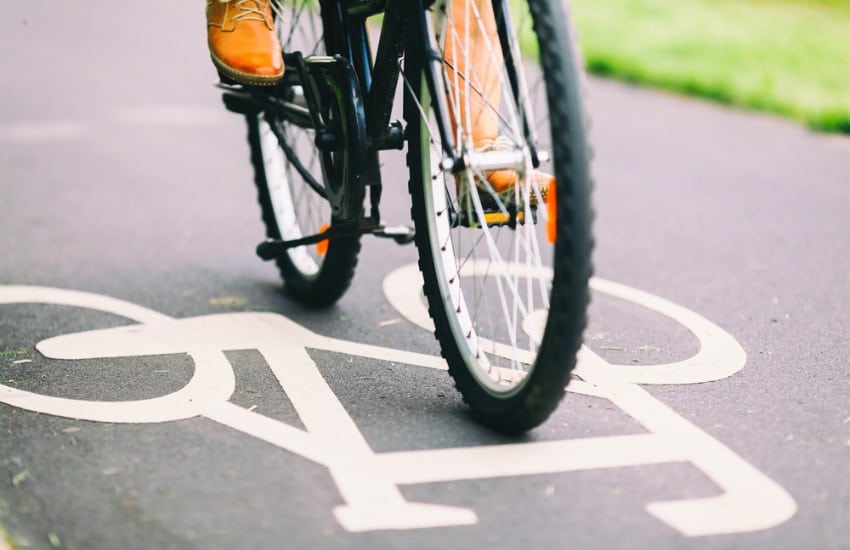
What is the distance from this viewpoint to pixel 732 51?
8773 millimetres

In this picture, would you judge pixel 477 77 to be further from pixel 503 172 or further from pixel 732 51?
pixel 732 51

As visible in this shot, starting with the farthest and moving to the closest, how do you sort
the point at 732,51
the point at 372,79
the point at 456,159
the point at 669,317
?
the point at 732,51, the point at 669,317, the point at 372,79, the point at 456,159

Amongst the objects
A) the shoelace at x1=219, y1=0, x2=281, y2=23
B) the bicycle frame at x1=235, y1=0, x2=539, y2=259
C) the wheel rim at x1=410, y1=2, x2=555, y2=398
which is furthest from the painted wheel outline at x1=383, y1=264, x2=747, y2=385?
the shoelace at x1=219, y1=0, x2=281, y2=23

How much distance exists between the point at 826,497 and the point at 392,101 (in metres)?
1.44

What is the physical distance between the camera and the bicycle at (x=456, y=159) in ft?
7.64

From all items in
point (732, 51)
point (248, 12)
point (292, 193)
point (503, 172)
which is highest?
point (248, 12)

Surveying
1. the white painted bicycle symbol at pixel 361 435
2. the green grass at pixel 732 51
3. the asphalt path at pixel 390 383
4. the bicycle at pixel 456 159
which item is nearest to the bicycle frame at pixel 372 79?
the bicycle at pixel 456 159

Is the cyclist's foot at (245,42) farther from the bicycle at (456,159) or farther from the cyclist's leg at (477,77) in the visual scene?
the cyclist's leg at (477,77)

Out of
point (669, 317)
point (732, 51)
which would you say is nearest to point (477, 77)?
point (669, 317)

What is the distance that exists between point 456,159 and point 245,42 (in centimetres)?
91

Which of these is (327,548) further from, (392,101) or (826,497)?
(392,101)

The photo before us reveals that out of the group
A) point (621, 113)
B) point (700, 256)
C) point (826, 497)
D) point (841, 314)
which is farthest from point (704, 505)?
point (621, 113)

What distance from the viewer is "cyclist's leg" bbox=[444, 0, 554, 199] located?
107 inches

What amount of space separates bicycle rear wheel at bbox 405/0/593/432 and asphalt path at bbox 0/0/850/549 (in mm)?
172
